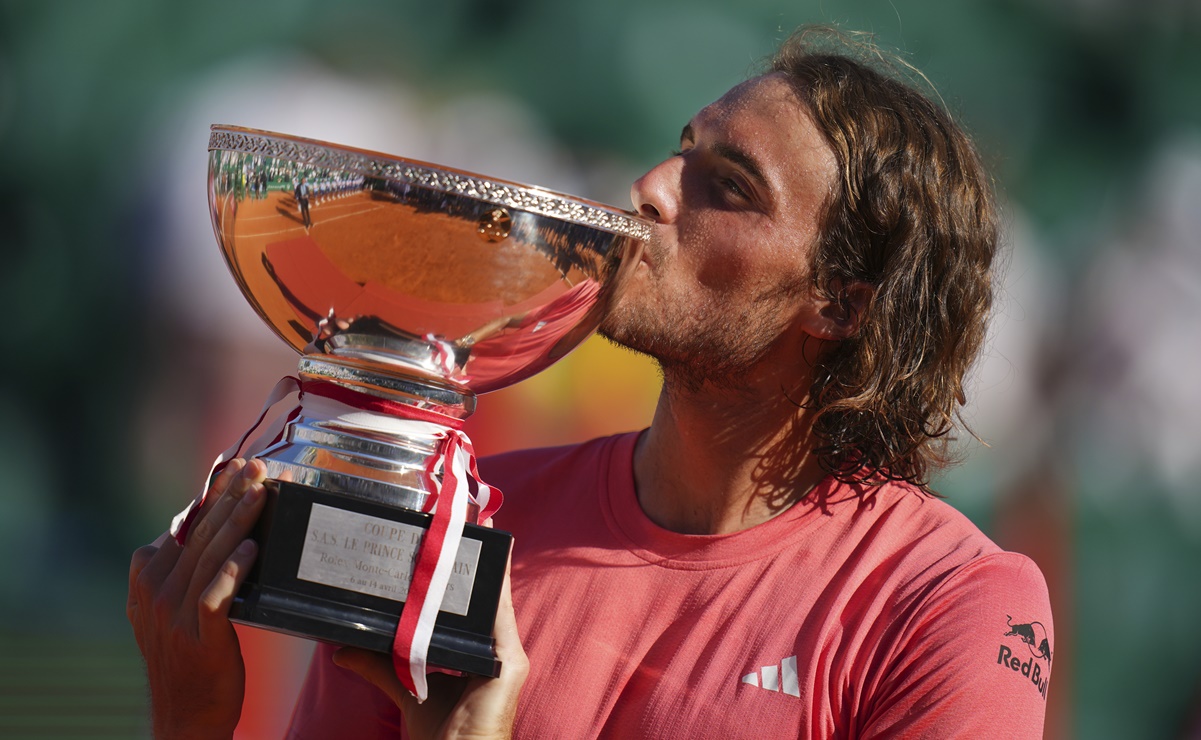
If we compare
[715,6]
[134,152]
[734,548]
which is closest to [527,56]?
[715,6]

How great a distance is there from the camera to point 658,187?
193 centimetres

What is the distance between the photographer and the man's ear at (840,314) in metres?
2.05

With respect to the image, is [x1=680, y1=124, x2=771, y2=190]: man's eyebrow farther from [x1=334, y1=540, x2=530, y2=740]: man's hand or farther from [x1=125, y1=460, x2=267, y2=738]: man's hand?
[x1=125, y1=460, x2=267, y2=738]: man's hand

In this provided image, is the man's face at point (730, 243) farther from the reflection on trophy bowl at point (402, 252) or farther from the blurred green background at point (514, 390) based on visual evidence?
the blurred green background at point (514, 390)

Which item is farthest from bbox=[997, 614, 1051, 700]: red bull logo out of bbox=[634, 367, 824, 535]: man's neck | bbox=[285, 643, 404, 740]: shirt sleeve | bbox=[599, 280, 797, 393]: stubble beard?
bbox=[285, 643, 404, 740]: shirt sleeve

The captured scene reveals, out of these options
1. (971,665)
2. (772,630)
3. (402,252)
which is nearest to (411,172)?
(402,252)

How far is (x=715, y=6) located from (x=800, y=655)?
9.04ft

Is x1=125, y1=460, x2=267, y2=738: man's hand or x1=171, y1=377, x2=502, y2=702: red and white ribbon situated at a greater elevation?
x1=171, y1=377, x2=502, y2=702: red and white ribbon

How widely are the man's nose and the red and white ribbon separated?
Result: 0.58m

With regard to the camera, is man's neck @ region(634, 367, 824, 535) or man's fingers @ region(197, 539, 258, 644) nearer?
man's fingers @ region(197, 539, 258, 644)

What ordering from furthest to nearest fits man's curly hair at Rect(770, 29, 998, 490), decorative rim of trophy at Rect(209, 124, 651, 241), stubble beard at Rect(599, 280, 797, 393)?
man's curly hair at Rect(770, 29, 998, 490) < stubble beard at Rect(599, 280, 797, 393) < decorative rim of trophy at Rect(209, 124, 651, 241)

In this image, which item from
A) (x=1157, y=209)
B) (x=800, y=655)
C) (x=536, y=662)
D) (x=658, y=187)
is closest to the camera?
(x=800, y=655)

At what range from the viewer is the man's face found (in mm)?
1920

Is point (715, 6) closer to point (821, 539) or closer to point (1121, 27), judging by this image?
point (1121, 27)
